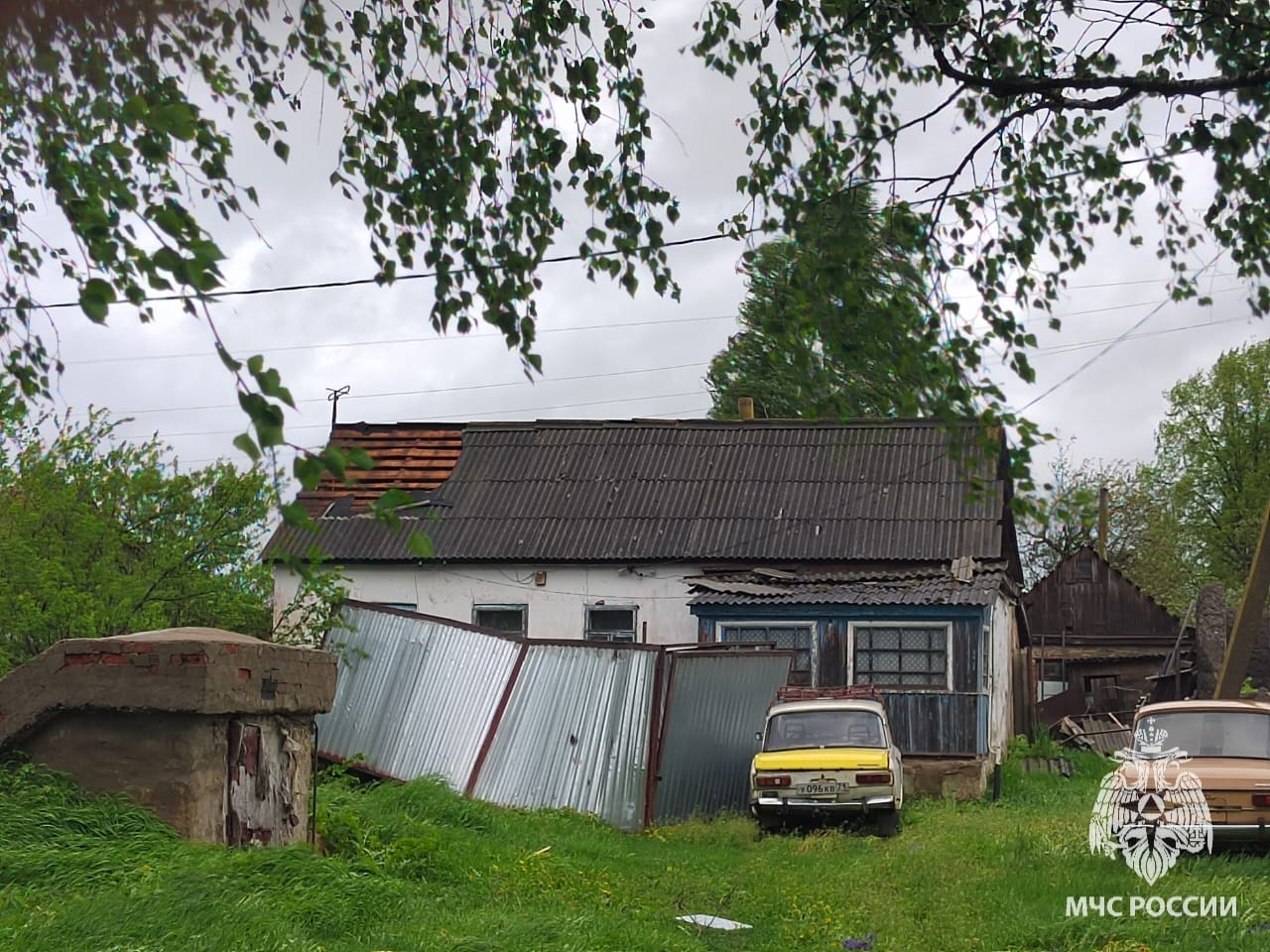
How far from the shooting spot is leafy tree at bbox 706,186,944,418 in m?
5.54

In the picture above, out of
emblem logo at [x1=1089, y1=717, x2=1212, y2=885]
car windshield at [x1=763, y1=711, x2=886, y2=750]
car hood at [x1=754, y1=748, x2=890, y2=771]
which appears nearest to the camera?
emblem logo at [x1=1089, y1=717, x2=1212, y2=885]

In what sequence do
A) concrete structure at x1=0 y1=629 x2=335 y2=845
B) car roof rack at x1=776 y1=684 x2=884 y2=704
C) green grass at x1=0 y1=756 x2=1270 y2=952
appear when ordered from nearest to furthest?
green grass at x1=0 y1=756 x2=1270 y2=952
concrete structure at x1=0 y1=629 x2=335 y2=845
car roof rack at x1=776 y1=684 x2=884 y2=704

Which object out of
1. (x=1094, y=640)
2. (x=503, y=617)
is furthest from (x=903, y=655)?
(x=1094, y=640)

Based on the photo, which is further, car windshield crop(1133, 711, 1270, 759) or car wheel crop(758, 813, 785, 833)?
car wheel crop(758, 813, 785, 833)

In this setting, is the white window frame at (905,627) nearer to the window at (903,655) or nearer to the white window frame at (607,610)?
the window at (903,655)

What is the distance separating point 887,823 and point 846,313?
11.3 m

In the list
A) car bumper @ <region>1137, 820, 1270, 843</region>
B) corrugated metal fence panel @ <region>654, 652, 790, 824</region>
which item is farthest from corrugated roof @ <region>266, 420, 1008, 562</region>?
car bumper @ <region>1137, 820, 1270, 843</region>

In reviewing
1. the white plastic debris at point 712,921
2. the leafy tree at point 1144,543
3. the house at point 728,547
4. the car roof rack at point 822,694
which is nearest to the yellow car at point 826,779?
the car roof rack at point 822,694

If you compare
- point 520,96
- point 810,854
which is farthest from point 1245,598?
point 520,96

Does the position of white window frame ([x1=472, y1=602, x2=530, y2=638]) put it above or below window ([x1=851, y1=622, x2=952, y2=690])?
above

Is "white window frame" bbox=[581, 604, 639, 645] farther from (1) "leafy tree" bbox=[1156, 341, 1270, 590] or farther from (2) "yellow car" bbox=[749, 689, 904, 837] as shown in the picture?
(1) "leafy tree" bbox=[1156, 341, 1270, 590]

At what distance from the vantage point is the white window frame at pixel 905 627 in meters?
20.9

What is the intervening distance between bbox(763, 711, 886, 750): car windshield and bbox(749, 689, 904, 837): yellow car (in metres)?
0.01

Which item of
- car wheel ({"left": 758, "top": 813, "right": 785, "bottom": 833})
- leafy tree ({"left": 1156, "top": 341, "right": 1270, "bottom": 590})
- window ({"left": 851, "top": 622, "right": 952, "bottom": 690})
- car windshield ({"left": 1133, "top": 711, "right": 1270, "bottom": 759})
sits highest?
leafy tree ({"left": 1156, "top": 341, "right": 1270, "bottom": 590})
